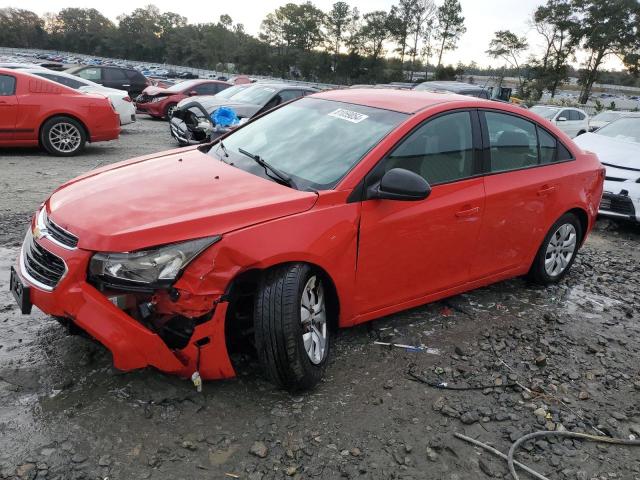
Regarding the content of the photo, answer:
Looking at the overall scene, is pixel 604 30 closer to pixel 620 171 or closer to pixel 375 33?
pixel 375 33

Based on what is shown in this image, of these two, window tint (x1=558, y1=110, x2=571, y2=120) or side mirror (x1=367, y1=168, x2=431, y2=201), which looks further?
window tint (x1=558, y1=110, x2=571, y2=120)

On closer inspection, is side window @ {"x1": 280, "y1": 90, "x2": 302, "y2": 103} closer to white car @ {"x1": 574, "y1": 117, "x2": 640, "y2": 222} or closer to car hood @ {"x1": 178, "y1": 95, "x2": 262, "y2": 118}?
car hood @ {"x1": 178, "y1": 95, "x2": 262, "y2": 118}

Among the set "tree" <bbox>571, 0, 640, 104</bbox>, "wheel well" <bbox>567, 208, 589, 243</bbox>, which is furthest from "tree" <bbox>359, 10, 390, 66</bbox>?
"wheel well" <bbox>567, 208, 589, 243</bbox>

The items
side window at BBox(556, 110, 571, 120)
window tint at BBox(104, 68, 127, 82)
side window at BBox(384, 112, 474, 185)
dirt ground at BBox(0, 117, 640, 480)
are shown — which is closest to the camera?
dirt ground at BBox(0, 117, 640, 480)

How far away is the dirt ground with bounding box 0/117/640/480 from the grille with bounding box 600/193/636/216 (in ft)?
10.9

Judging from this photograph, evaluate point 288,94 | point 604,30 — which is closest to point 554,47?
point 604,30

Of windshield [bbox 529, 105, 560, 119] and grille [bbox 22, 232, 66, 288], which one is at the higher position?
windshield [bbox 529, 105, 560, 119]

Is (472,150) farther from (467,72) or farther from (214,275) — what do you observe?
(467,72)

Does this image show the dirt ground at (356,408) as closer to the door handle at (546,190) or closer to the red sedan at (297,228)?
the red sedan at (297,228)

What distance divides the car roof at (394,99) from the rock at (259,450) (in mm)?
2268

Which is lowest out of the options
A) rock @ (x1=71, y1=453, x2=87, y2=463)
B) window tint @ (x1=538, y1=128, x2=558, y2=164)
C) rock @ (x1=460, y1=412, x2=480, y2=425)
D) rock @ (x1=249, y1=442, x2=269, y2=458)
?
rock @ (x1=460, y1=412, x2=480, y2=425)

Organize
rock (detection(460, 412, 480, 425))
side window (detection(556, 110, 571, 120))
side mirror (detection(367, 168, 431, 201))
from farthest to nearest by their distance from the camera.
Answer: side window (detection(556, 110, 571, 120)) → side mirror (detection(367, 168, 431, 201)) → rock (detection(460, 412, 480, 425))

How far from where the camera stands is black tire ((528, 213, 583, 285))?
4.46 m

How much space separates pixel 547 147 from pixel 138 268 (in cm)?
345
